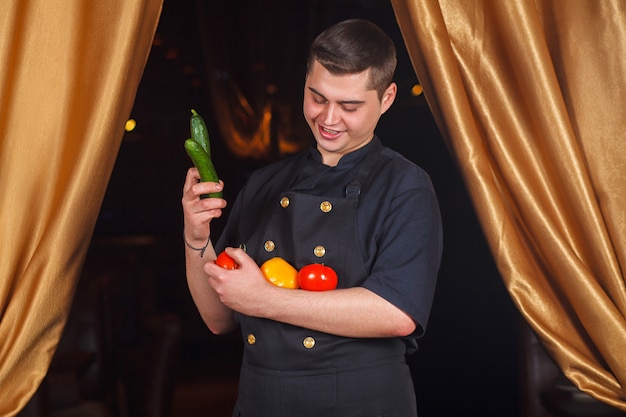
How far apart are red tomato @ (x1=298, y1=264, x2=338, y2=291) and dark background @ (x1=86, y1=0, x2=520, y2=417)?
7.72 ft

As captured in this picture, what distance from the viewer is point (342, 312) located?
1604 mm

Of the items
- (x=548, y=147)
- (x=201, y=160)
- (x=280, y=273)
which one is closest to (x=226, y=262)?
(x=280, y=273)

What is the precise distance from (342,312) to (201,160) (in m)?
0.46

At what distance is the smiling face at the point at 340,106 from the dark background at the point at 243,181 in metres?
2.40

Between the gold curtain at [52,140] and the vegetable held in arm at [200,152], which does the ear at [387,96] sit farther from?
the gold curtain at [52,140]

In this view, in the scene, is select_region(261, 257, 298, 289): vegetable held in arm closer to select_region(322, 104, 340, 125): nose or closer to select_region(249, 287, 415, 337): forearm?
select_region(249, 287, 415, 337): forearm

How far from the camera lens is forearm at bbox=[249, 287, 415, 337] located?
160 cm

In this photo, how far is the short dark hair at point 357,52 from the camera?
5.55 feet

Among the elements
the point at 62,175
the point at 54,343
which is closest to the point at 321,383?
the point at 54,343

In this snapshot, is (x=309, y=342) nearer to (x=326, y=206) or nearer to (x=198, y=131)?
(x=326, y=206)

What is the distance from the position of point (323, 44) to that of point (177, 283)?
10.2 ft

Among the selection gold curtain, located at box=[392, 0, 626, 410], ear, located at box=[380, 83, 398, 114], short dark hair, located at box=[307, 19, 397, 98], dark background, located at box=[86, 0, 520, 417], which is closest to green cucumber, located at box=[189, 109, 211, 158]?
short dark hair, located at box=[307, 19, 397, 98]

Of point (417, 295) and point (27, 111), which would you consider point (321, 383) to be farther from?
point (27, 111)

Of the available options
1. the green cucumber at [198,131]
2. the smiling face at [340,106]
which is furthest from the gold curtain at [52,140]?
the smiling face at [340,106]
